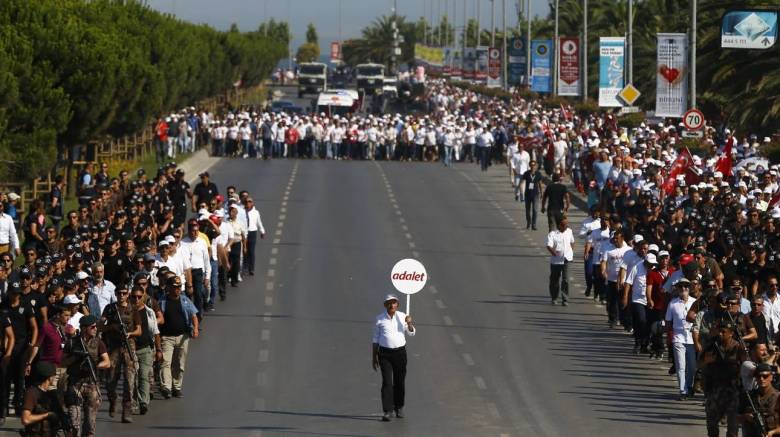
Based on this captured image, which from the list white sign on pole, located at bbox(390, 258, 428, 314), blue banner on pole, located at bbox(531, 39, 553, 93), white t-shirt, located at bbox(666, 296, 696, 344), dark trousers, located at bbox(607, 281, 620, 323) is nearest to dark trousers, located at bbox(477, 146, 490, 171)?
blue banner on pole, located at bbox(531, 39, 553, 93)

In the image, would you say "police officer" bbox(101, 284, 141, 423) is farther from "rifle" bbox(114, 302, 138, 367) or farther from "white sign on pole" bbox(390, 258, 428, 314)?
"white sign on pole" bbox(390, 258, 428, 314)

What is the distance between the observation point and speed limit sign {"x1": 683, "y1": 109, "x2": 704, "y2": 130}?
39719mm

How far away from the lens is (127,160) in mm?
58844

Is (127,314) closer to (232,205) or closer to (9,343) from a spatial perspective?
(9,343)

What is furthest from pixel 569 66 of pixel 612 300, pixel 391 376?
pixel 391 376

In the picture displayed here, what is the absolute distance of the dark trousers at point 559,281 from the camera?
27.4 metres

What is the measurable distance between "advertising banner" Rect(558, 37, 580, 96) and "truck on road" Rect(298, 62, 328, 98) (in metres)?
70.2

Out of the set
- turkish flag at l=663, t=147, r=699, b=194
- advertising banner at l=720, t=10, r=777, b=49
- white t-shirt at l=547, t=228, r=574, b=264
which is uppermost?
advertising banner at l=720, t=10, r=777, b=49

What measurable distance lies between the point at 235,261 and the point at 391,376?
10469 mm

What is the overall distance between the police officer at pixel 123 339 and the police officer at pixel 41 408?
259cm

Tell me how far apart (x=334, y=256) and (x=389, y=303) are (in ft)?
48.4

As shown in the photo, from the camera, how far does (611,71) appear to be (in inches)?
2050

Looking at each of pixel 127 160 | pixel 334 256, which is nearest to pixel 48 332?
pixel 334 256

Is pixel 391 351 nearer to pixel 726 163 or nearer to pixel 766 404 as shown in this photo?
pixel 766 404
